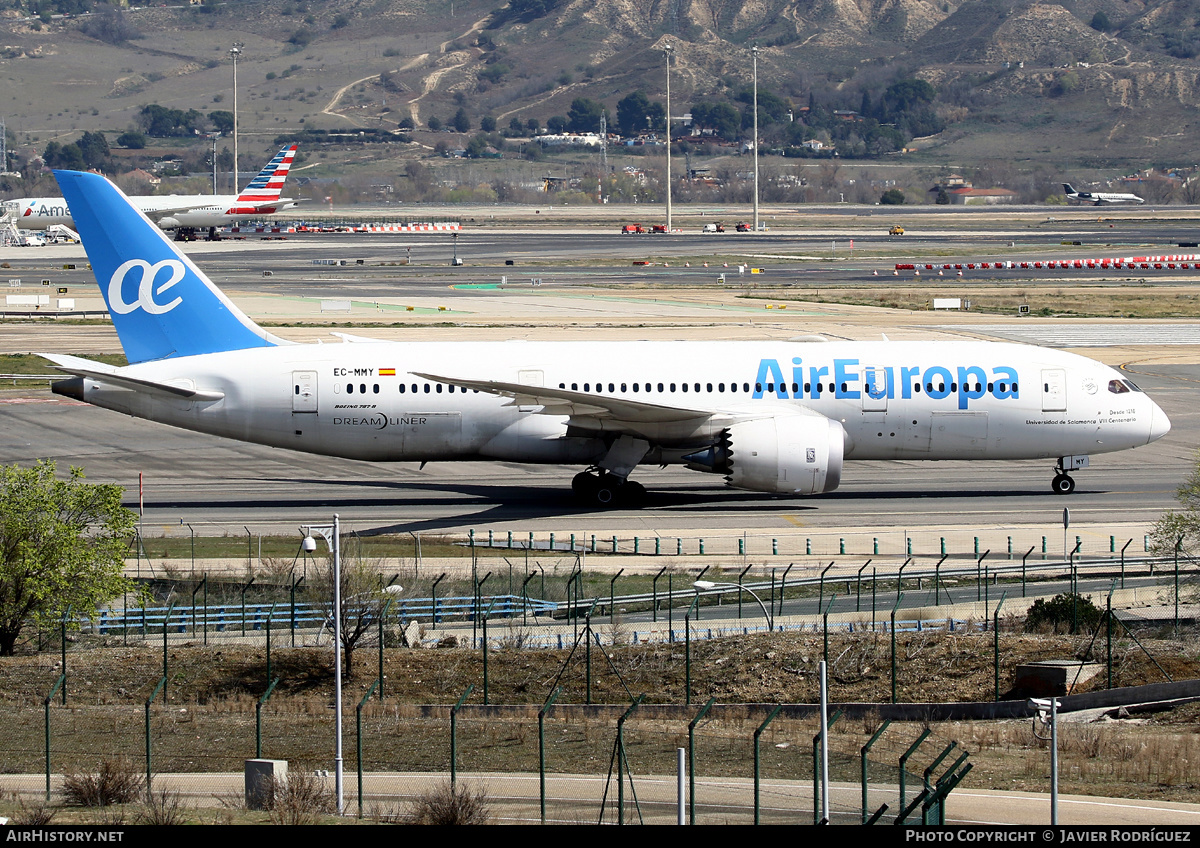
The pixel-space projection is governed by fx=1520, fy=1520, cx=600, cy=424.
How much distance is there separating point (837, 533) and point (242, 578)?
1748 cm

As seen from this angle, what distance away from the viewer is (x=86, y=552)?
116ft

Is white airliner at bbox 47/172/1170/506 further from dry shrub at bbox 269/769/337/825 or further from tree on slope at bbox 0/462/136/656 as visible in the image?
dry shrub at bbox 269/769/337/825

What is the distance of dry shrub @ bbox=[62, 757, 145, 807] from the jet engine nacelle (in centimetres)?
2533

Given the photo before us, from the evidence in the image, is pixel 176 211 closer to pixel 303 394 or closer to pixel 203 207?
pixel 203 207

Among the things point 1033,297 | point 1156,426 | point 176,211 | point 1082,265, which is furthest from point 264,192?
point 1156,426

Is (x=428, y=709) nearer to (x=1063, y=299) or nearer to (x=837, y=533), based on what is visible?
(x=837, y=533)

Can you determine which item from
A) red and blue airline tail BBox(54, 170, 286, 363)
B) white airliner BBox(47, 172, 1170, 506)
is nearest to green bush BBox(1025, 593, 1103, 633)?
white airliner BBox(47, 172, 1170, 506)

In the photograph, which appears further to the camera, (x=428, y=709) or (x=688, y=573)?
(x=688, y=573)

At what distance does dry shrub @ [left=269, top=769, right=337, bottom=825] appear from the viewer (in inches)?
914

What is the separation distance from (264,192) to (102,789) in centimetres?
17293

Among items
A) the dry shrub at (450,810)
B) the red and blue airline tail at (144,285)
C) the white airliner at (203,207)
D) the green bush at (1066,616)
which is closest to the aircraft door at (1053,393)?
the green bush at (1066,616)

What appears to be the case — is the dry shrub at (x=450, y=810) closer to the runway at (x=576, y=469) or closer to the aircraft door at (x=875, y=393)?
the runway at (x=576, y=469)

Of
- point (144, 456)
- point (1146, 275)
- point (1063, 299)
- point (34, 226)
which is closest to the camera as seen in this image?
point (144, 456)
